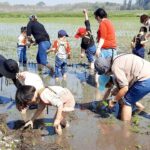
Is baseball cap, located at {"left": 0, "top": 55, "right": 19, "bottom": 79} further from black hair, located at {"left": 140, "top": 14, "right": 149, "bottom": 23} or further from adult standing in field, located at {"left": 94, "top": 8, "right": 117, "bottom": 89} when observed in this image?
black hair, located at {"left": 140, "top": 14, "right": 149, "bottom": 23}

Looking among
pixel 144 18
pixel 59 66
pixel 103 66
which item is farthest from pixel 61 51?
pixel 103 66

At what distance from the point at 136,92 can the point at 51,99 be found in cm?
166

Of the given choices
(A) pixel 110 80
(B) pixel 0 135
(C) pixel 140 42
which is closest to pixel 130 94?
(A) pixel 110 80

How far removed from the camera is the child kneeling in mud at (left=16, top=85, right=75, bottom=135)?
227 inches

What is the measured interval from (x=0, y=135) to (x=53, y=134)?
85 cm

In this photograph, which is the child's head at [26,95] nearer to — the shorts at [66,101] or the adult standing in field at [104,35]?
the shorts at [66,101]

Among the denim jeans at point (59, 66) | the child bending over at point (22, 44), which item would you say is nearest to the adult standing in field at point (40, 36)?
the denim jeans at point (59, 66)

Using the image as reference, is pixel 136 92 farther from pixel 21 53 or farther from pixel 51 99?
pixel 21 53

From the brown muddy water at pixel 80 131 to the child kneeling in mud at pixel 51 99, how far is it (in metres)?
0.24

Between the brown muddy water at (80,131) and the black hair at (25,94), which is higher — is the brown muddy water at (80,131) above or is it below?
below

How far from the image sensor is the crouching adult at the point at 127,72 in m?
6.69

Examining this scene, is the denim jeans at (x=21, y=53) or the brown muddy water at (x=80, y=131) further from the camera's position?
the denim jeans at (x=21, y=53)

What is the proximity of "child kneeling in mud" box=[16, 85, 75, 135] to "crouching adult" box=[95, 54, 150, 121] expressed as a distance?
2.85 feet

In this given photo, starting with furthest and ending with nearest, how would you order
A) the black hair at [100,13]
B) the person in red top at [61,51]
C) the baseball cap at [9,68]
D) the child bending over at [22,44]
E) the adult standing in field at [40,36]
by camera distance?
the child bending over at [22,44], the adult standing in field at [40,36], the person in red top at [61,51], the black hair at [100,13], the baseball cap at [9,68]
